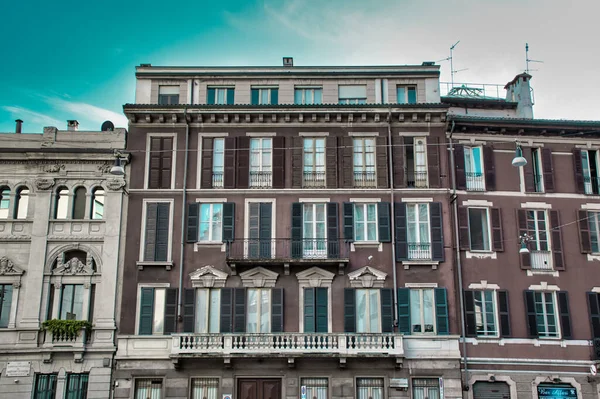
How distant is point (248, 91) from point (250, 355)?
14199mm

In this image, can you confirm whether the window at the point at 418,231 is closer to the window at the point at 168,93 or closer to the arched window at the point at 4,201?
the window at the point at 168,93

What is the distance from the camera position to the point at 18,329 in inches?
1307

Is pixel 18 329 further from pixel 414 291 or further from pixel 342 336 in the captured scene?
pixel 414 291

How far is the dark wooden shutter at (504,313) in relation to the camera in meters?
33.6

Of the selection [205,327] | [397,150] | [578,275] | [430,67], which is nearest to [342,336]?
[205,327]

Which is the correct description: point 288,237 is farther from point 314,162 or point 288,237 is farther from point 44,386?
point 44,386

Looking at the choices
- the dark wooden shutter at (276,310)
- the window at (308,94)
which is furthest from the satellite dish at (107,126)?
the dark wooden shutter at (276,310)

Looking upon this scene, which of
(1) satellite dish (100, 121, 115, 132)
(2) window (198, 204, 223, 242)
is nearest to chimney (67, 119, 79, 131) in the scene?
(1) satellite dish (100, 121, 115, 132)

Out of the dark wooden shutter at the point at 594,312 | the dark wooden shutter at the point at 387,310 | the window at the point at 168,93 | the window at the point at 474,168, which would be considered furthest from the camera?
the window at the point at 168,93

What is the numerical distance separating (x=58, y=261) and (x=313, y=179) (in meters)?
13.7

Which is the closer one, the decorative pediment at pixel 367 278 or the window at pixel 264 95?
the decorative pediment at pixel 367 278

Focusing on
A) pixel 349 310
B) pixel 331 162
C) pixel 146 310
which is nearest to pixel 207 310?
pixel 146 310

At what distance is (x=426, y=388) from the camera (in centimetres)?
3294

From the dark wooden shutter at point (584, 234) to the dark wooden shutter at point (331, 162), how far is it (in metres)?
12.9
